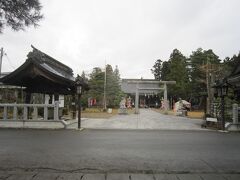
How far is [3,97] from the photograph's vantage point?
30.7 metres

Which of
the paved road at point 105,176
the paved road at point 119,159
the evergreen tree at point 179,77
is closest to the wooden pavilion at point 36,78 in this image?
the paved road at point 119,159

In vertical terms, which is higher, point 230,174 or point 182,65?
point 182,65

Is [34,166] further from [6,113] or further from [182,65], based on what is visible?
[182,65]

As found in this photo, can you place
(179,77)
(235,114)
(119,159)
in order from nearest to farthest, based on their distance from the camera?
1. (119,159)
2. (235,114)
3. (179,77)

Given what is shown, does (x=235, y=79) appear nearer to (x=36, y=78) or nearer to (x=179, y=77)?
(x=36, y=78)

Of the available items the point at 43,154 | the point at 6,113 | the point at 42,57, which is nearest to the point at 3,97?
the point at 42,57

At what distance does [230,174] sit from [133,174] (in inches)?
82.3

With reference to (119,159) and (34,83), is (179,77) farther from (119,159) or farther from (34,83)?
(119,159)

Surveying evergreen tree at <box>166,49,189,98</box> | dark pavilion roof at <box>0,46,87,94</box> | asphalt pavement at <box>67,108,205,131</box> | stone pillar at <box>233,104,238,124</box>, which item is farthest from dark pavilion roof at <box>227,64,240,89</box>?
evergreen tree at <box>166,49,189,98</box>

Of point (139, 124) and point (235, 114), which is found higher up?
point (235, 114)

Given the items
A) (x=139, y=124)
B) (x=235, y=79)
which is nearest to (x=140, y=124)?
(x=139, y=124)

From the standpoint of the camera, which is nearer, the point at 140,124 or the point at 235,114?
the point at 235,114

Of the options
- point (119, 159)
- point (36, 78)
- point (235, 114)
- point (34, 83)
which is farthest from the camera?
point (34, 83)

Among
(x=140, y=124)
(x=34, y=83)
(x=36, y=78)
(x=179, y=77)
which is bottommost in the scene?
(x=140, y=124)
